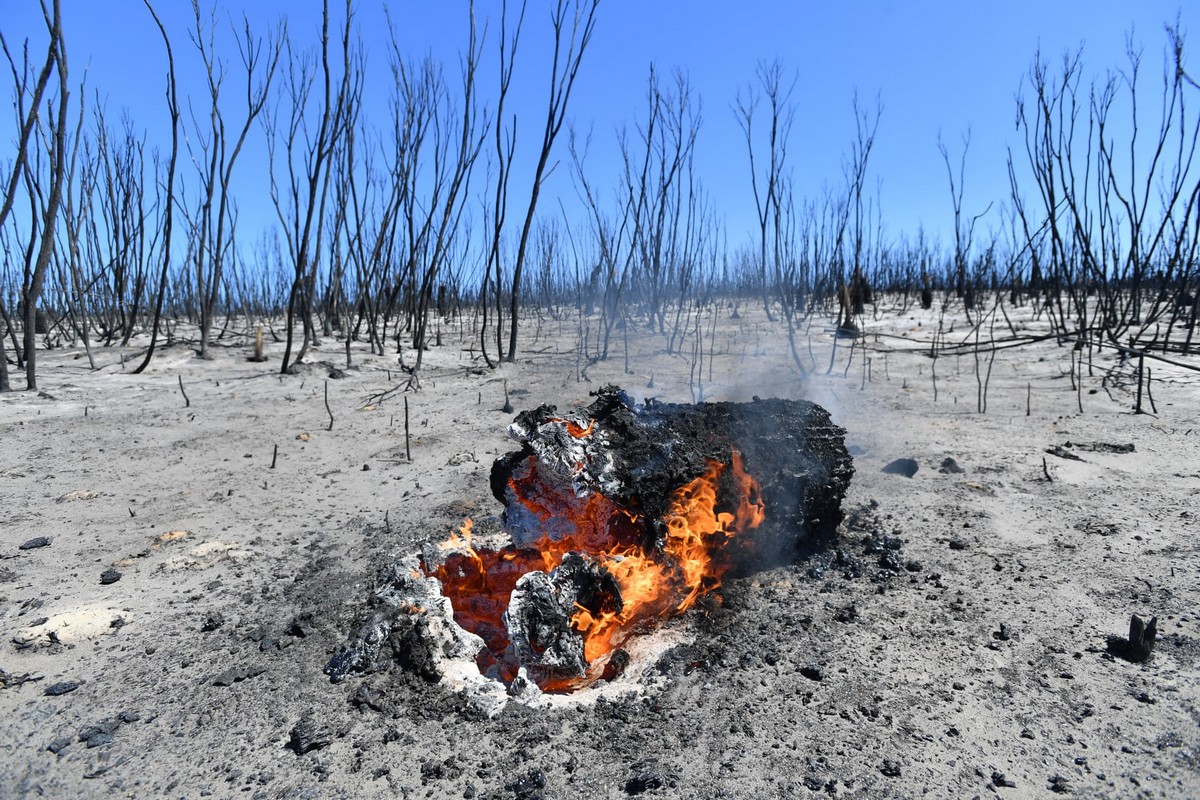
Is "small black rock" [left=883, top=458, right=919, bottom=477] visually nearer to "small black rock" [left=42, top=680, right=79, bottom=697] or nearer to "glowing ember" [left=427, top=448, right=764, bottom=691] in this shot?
"glowing ember" [left=427, top=448, right=764, bottom=691]

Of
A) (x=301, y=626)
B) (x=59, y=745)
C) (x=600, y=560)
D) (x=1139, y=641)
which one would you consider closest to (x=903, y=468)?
(x=1139, y=641)

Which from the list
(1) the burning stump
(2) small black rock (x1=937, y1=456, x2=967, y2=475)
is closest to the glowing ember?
(1) the burning stump

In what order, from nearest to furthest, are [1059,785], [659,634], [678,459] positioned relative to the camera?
[1059,785] < [659,634] < [678,459]

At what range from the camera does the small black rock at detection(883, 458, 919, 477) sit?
11.4ft

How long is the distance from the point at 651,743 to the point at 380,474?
8.40ft

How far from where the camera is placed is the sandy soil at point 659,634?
1626 millimetres

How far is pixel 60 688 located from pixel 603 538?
171 cm

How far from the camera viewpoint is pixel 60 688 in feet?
6.40

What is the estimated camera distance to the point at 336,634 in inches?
87.1

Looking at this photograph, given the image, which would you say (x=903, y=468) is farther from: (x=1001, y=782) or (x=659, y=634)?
(x=1001, y=782)

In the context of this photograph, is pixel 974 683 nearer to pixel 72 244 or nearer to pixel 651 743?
pixel 651 743

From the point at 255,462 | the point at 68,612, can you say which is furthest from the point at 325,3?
the point at 68,612

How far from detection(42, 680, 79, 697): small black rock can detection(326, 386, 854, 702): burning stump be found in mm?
776

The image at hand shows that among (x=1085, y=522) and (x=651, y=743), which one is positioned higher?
(x=1085, y=522)
